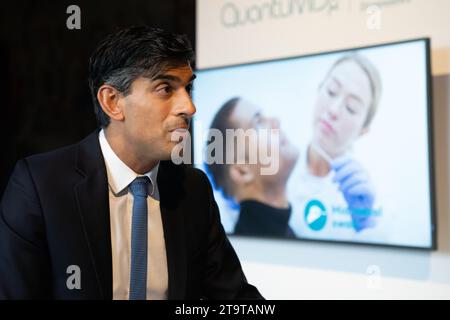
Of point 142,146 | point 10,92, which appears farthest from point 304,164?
point 10,92

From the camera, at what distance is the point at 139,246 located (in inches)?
65.9

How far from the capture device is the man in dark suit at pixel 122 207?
1589 millimetres

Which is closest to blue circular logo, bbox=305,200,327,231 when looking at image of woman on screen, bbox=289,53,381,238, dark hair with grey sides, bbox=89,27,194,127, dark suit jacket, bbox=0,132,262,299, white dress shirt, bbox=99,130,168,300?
image of woman on screen, bbox=289,53,381,238

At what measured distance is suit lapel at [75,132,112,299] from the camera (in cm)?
160

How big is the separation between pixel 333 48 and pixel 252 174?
2.80 feet

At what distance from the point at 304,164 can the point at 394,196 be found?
1.82 feet

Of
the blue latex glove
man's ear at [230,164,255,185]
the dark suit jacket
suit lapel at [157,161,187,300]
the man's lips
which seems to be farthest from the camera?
man's ear at [230,164,255,185]

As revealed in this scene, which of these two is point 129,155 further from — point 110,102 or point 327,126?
point 327,126

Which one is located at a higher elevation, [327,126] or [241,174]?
[327,126]

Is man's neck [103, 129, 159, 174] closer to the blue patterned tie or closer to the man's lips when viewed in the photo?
the blue patterned tie

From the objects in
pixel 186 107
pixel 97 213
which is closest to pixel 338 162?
pixel 186 107

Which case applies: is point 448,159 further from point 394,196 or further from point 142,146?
point 142,146

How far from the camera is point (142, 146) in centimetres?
174
